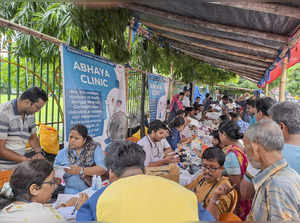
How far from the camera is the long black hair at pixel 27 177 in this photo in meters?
1.50

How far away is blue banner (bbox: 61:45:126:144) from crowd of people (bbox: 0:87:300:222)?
189 millimetres

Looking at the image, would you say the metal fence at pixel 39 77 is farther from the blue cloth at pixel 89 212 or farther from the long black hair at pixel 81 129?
the blue cloth at pixel 89 212

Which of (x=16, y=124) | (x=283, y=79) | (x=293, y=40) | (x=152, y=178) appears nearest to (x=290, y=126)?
(x=152, y=178)

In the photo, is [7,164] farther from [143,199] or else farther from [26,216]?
[143,199]

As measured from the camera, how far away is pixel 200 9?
96.2 inches

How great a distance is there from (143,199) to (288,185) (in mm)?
730

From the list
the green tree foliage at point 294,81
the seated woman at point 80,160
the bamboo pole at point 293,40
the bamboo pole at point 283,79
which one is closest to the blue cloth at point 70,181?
the seated woman at point 80,160

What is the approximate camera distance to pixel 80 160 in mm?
2582

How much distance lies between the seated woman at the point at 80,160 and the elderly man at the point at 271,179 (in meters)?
1.69

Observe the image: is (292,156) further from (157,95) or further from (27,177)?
(157,95)

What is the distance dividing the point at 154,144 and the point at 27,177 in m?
2.14

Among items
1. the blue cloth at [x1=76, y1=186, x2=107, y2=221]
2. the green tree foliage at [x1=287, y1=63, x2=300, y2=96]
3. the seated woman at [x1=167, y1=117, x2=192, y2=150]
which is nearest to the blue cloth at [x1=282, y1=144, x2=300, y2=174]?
the blue cloth at [x1=76, y1=186, x2=107, y2=221]

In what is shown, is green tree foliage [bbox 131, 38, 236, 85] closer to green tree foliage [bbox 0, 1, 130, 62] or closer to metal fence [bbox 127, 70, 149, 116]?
metal fence [bbox 127, 70, 149, 116]

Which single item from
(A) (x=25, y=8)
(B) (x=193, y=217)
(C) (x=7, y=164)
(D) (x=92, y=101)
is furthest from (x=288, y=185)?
(A) (x=25, y=8)
